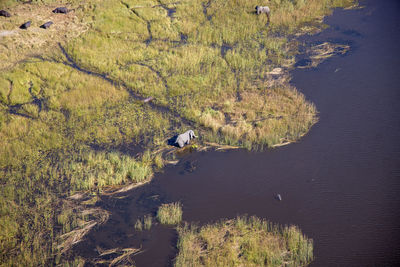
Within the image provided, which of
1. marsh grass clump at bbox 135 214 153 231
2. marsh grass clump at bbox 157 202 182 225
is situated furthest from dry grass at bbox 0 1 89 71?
marsh grass clump at bbox 157 202 182 225

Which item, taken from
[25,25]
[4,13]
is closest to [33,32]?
[25,25]

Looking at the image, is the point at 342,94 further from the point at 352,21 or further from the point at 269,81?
the point at 352,21

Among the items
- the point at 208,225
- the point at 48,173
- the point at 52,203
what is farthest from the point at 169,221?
the point at 48,173

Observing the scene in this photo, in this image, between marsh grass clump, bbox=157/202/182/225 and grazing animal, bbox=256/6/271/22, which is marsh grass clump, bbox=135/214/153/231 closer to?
marsh grass clump, bbox=157/202/182/225

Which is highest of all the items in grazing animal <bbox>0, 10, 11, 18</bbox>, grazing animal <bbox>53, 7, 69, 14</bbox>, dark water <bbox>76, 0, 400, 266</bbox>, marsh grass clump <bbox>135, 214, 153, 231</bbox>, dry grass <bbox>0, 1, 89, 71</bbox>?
grazing animal <bbox>53, 7, 69, 14</bbox>

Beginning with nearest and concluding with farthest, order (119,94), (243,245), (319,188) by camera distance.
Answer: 1. (243,245)
2. (319,188)
3. (119,94)

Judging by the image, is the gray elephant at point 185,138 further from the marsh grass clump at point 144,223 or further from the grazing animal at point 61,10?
the grazing animal at point 61,10

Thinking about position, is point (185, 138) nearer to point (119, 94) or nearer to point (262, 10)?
point (119, 94)
